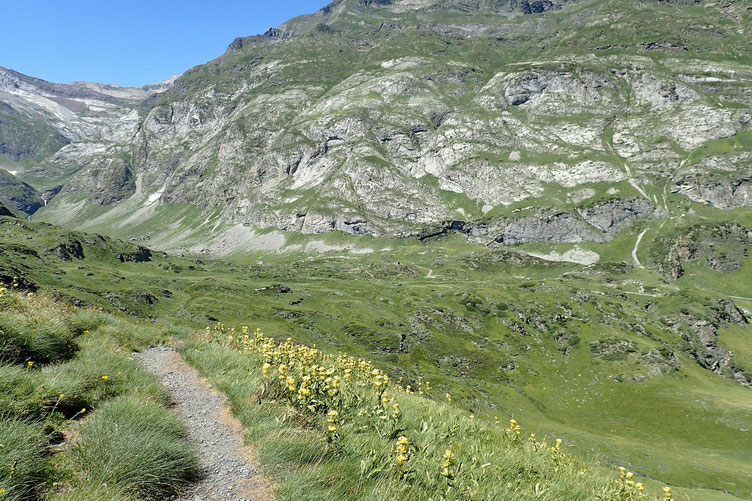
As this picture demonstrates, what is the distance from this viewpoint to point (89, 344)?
37.6 ft

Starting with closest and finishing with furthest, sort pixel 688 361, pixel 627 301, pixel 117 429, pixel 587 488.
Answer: pixel 117 429
pixel 587 488
pixel 688 361
pixel 627 301

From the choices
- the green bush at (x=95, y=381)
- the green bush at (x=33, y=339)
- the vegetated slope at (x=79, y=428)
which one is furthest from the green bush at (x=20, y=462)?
the green bush at (x=33, y=339)

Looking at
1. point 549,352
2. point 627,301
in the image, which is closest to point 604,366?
point 549,352

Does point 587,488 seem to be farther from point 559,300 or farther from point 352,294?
point 559,300

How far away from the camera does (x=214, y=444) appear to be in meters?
6.77

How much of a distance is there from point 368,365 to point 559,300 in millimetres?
168154

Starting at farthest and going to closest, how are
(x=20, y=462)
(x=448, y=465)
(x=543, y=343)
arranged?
(x=543, y=343), (x=448, y=465), (x=20, y=462)

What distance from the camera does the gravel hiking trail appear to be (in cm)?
538

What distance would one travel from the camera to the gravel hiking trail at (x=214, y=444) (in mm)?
5383

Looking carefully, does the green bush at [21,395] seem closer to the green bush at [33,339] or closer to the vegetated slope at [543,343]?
the green bush at [33,339]

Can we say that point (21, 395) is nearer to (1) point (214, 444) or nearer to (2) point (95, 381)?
(2) point (95, 381)

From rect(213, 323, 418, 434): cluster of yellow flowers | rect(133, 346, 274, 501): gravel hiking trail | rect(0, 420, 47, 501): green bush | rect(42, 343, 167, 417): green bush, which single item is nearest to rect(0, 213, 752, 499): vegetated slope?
rect(42, 343, 167, 417): green bush

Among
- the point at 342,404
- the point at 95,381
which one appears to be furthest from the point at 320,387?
the point at 95,381

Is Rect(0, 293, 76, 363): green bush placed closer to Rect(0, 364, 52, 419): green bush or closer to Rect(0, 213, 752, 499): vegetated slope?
Rect(0, 364, 52, 419): green bush
